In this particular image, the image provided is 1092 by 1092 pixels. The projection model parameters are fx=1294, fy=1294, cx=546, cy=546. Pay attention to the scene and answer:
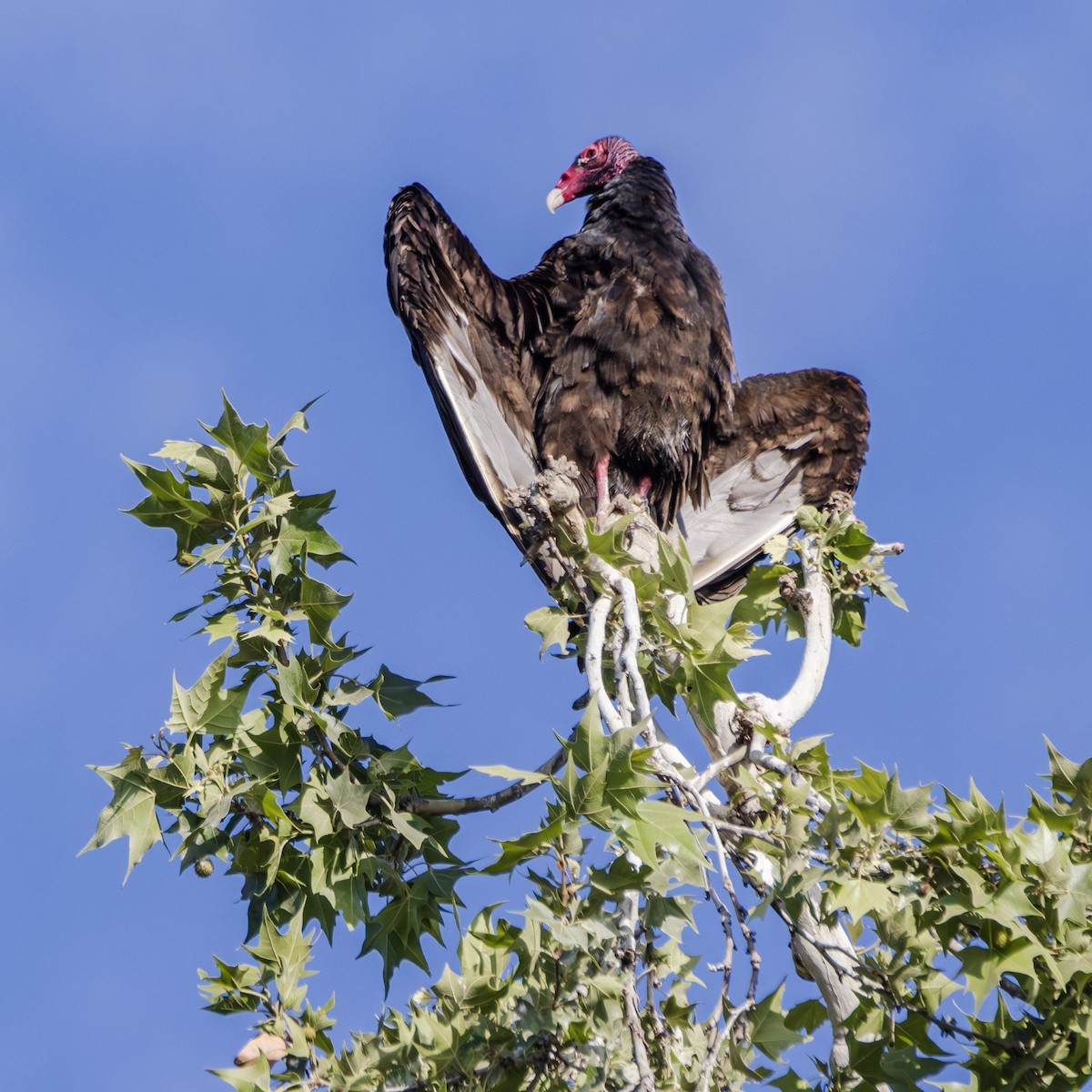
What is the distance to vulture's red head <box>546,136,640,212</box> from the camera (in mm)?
5727

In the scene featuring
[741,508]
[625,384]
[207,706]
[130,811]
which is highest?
[625,384]

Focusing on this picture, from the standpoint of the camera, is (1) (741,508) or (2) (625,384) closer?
(2) (625,384)

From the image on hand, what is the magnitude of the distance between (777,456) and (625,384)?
0.74 m

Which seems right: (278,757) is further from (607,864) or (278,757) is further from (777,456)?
(777,456)

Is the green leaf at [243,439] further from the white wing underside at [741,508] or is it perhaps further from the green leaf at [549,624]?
the white wing underside at [741,508]

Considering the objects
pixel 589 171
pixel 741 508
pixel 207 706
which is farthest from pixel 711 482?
pixel 207 706

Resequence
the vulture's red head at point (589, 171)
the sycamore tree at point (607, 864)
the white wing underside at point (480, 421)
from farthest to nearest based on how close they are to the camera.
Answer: the vulture's red head at point (589, 171) → the white wing underside at point (480, 421) → the sycamore tree at point (607, 864)

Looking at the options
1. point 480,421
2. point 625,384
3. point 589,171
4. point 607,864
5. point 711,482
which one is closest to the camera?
point 607,864

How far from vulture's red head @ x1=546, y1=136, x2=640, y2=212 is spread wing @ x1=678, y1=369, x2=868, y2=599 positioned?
5.01 feet

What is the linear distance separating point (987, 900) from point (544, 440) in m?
2.56

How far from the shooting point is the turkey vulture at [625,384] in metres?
3.93

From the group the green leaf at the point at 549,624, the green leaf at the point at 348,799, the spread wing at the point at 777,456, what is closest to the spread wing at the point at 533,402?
the spread wing at the point at 777,456

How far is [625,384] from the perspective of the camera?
4230 mm

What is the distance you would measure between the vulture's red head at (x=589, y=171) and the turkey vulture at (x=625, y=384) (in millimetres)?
887
